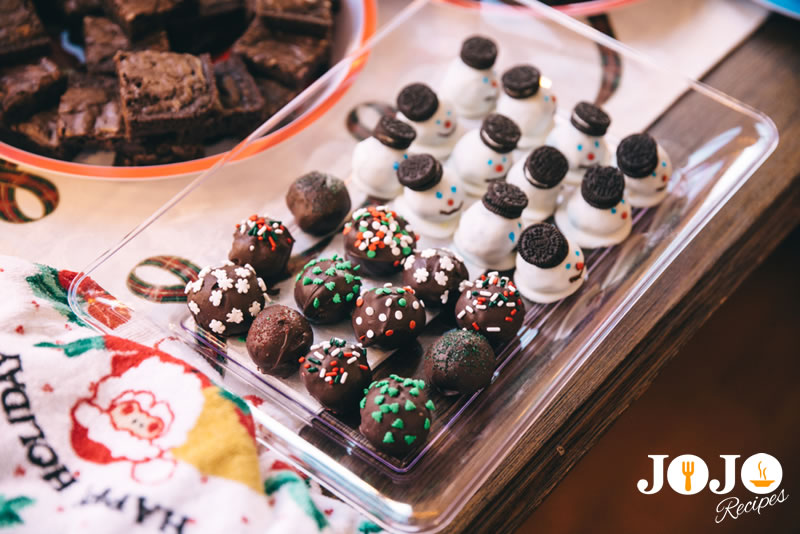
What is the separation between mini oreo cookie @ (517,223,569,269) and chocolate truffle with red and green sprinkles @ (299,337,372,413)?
0.53 meters

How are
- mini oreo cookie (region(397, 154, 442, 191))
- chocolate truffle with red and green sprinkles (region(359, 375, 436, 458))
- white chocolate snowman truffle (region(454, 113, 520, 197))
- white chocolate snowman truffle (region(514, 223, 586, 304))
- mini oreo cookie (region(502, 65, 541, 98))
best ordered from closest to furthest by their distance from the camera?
chocolate truffle with red and green sprinkles (region(359, 375, 436, 458)) → white chocolate snowman truffle (region(514, 223, 586, 304)) → mini oreo cookie (region(397, 154, 442, 191)) → white chocolate snowman truffle (region(454, 113, 520, 197)) → mini oreo cookie (region(502, 65, 541, 98))

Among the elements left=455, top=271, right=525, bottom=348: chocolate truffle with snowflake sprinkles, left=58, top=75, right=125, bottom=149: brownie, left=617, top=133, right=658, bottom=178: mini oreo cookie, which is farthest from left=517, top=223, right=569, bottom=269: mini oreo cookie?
left=58, top=75, right=125, bottom=149: brownie

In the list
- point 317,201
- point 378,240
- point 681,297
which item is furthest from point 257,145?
point 681,297

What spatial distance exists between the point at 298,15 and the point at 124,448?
145 centimetres

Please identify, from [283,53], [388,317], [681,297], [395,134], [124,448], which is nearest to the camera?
[124,448]

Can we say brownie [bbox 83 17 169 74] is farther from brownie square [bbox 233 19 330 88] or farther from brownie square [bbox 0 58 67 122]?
brownie square [bbox 233 19 330 88]

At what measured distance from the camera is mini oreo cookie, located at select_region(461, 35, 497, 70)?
220 centimetres

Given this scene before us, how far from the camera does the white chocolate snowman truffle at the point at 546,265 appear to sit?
1.83 m

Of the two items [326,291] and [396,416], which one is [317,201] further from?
[396,416]

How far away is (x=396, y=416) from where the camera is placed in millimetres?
1514

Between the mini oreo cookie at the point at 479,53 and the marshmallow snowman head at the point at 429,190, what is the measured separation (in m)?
0.41

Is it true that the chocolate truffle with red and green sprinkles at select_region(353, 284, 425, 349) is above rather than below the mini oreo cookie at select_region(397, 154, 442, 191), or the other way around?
below

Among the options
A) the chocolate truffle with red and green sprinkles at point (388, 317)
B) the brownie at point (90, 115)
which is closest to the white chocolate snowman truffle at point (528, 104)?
the chocolate truffle with red and green sprinkles at point (388, 317)

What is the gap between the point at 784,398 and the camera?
2082mm
